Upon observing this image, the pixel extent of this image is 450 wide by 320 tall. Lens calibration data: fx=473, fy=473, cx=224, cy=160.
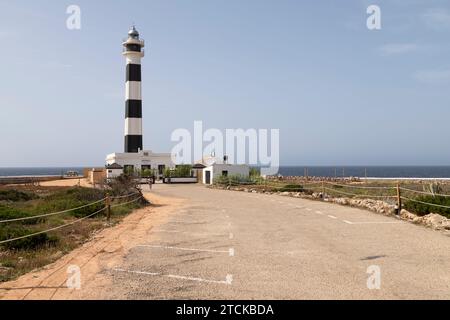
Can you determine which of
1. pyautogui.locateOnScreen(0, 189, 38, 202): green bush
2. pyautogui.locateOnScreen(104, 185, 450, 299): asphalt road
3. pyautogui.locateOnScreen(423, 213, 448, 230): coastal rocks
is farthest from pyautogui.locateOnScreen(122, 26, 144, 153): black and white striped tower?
pyautogui.locateOnScreen(423, 213, 448, 230): coastal rocks

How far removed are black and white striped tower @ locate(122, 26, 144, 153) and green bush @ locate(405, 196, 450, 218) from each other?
41.8 metres

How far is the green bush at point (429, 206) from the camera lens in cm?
1656

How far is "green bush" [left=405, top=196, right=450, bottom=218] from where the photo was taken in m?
16.6

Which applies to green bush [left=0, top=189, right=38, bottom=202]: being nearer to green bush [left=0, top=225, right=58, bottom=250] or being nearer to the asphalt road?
green bush [left=0, top=225, right=58, bottom=250]

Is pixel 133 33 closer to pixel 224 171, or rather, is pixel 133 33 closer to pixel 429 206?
pixel 224 171

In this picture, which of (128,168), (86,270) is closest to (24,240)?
(86,270)

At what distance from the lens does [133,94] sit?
5575 centimetres

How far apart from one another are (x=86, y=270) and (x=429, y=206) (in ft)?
42.6

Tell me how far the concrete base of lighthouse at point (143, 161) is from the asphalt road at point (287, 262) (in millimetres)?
41876

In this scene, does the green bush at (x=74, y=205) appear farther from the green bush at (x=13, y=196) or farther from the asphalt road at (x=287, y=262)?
the asphalt road at (x=287, y=262)

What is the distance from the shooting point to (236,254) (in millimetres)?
10516
